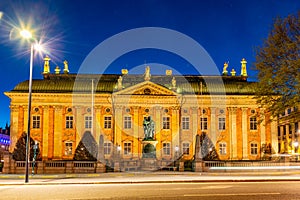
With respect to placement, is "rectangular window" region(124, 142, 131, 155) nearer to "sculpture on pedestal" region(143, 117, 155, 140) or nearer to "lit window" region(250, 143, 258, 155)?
"lit window" region(250, 143, 258, 155)

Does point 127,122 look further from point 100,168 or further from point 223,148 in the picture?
point 100,168

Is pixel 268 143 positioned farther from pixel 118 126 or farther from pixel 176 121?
pixel 118 126

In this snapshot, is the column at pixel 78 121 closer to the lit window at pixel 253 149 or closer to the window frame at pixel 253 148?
the window frame at pixel 253 148

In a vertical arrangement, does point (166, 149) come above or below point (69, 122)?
below

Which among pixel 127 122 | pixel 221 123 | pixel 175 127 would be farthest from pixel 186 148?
pixel 127 122

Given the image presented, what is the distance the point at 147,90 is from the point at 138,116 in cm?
394

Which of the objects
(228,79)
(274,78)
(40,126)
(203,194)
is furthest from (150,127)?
(228,79)

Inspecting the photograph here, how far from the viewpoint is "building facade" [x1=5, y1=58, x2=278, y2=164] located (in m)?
59.9

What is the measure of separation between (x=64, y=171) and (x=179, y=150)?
28.4m

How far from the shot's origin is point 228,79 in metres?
68.6

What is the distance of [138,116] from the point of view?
60.7m

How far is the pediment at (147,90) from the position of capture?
59.6 meters

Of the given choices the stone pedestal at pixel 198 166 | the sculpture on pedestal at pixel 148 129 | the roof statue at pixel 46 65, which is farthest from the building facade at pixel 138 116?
the stone pedestal at pixel 198 166

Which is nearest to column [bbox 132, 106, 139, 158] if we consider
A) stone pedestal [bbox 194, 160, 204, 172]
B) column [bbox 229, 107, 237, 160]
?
column [bbox 229, 107, 237, 160]
